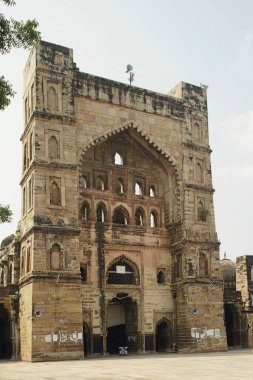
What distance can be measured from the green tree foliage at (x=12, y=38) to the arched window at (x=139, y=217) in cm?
1919

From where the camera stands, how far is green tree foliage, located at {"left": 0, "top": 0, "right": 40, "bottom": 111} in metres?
10.1

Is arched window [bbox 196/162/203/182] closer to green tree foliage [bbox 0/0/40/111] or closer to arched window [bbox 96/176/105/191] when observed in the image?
arched window [bbox 96/176/105/191]

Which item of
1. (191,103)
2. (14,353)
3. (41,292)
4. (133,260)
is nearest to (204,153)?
(191,103)

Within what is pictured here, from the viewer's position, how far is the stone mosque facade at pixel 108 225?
2405 cm

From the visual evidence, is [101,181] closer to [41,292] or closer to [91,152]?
[91,152]

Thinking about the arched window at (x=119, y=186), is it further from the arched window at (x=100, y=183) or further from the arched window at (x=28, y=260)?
the arched window at (x=28, y=260)

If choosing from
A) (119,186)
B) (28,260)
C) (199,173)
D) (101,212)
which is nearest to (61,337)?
(28,260)

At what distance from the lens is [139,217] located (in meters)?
29.4

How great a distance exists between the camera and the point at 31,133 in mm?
26109

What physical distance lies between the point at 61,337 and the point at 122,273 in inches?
223

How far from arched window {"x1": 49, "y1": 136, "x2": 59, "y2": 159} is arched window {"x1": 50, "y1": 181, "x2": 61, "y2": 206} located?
1395 mm

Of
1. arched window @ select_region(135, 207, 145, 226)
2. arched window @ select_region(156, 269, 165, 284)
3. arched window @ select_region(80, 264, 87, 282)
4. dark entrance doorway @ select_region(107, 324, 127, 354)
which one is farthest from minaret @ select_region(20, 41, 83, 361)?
arched window @ select_region(156, 269, 165, 284)

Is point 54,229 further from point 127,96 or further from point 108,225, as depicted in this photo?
point 127,96

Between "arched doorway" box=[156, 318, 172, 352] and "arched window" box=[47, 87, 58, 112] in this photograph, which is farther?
"arched doorway" box=[156, 318, 172, 352]
